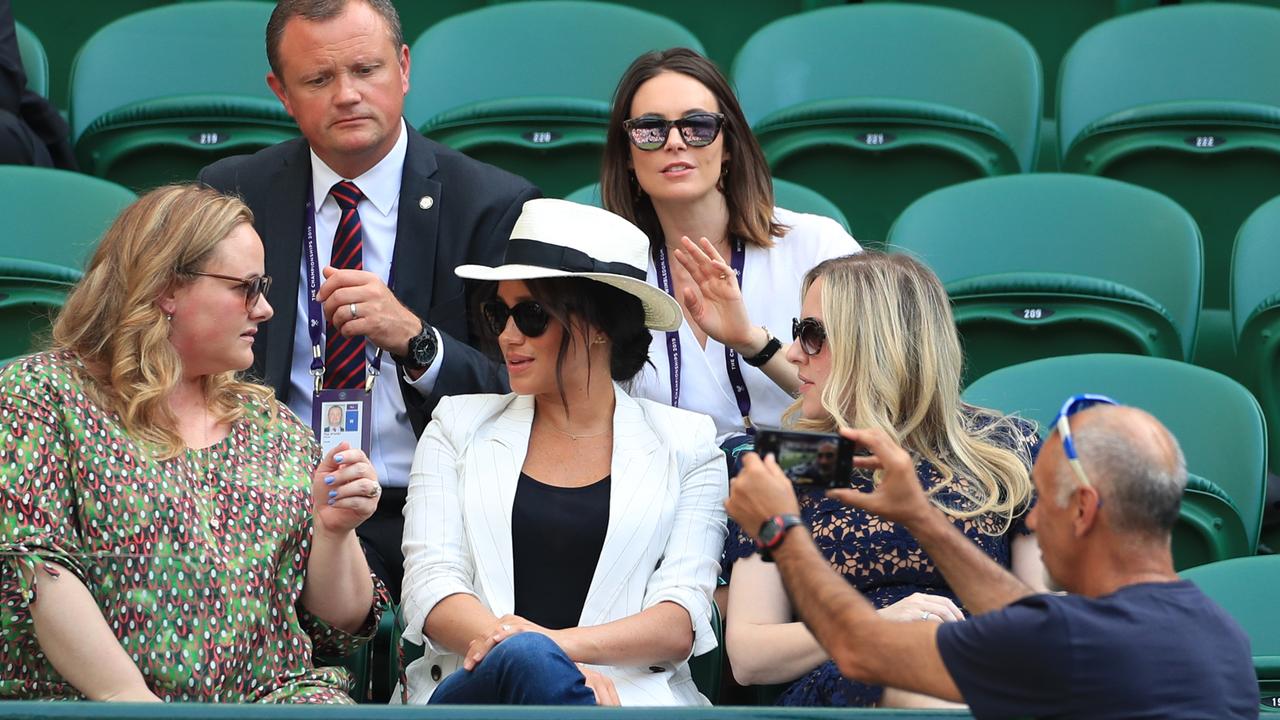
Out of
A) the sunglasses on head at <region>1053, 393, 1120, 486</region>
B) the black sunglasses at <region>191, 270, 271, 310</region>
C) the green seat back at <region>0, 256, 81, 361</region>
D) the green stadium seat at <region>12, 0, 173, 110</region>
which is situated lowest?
the sunglasses on head at <region>1053, 393, 1120, 486</region>

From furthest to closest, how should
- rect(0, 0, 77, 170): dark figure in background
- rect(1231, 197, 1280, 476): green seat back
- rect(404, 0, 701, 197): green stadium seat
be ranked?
rect(404, 0, 701, 197): green stadium seat
rect(0, 0, 77, 170): dark figure in background
rect(1231, 197, 1280, 476): green seat back

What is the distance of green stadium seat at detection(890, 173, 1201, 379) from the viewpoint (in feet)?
12.4

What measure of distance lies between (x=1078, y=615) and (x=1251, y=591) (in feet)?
3.76

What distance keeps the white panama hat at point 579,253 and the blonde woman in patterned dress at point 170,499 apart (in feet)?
1.50

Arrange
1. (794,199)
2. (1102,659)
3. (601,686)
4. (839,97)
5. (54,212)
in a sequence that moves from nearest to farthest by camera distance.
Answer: (1102,659) → (601,686) → (54,212) → (794,199) → (839,97)

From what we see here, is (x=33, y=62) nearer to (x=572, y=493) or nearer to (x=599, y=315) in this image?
(x=599, y=315)

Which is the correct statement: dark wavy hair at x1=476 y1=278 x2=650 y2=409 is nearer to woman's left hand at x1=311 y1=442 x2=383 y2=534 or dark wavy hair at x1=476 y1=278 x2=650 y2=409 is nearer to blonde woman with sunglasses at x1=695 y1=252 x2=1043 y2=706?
blonde woman with sunglasses at x1=695 y1=252 x2=1043 y2=706

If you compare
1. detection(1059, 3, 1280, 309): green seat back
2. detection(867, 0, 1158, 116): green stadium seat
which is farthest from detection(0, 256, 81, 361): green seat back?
detection(867, 0, 1158, 116): green stadium seat

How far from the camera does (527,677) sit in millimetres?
2494

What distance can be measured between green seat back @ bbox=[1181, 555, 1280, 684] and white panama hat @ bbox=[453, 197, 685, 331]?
1.05 meters

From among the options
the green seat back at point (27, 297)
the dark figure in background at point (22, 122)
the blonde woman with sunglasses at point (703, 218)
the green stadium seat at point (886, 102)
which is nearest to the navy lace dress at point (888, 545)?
the blonde woman with sunglasses at point (703, 218)

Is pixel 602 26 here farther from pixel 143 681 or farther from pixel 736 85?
pixel 143 681

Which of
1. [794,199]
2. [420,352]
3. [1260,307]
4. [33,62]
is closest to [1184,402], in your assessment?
[1260,307]

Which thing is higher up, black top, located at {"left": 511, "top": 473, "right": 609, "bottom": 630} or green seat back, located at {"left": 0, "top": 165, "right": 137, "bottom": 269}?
green seat back, located at {"left": 0, "top": 165, "right": 137, "bottom": 269}
